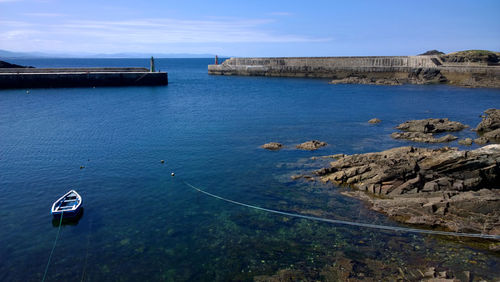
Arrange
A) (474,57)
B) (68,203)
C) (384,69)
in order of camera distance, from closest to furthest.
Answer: (68,203)
(474,57)
(384,69)

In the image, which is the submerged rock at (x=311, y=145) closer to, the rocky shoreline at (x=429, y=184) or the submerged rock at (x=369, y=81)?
the rocky shoreline at (x=429, y=184)

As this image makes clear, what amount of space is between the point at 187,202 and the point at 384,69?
253 ft

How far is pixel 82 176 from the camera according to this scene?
20.1 m

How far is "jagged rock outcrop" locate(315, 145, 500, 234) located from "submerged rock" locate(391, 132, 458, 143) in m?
7.70

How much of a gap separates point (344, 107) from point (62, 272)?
40296mm

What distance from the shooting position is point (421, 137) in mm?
27172

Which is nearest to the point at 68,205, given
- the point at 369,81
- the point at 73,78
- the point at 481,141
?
the point at 481,141

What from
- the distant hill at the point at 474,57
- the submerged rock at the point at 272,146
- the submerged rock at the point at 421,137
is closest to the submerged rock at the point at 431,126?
the submerged rock at the point at 421,137

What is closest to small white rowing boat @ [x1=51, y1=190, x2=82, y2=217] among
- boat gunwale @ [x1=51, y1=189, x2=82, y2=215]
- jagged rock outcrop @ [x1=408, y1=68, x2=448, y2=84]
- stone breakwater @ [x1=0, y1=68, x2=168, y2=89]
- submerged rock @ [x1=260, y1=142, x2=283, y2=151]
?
boat gunwale @ [x1=51, y1=189, x2=82, y2=215]

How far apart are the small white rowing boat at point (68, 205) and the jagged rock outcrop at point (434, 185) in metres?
12.7

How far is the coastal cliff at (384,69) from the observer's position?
69125 millimetres

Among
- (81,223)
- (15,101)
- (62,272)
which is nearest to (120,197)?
(81,223)

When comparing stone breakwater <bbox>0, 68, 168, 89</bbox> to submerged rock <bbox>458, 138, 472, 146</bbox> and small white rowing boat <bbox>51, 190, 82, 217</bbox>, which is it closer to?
small white rowing boat <bbox>51, 190, 82, 217</bbox>

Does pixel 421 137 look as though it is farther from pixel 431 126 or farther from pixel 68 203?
pixel 68 203
